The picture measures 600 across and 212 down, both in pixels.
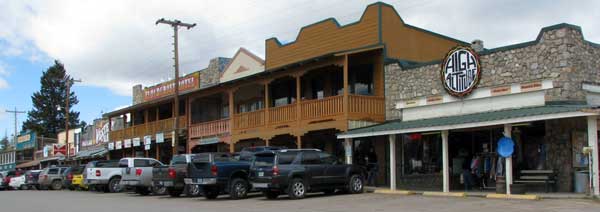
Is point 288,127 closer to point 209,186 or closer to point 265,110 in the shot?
point 265,110

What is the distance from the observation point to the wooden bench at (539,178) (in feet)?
63.9

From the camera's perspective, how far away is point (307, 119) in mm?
26812

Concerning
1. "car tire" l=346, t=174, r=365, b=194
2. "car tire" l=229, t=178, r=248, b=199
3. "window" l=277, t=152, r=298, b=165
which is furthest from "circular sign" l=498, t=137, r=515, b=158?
"car tire" l=229, t=178, r=248, b=199

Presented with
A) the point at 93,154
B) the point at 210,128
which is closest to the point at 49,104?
the point at 93,154

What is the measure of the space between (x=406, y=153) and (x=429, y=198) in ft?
19.9

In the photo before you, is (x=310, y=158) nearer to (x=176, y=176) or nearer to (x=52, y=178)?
(x=176, y=176)

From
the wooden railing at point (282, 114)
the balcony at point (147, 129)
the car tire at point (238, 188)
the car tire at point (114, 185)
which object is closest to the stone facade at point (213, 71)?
the balcony at point (147, 129)

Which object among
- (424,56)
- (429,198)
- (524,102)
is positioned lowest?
(429,198)

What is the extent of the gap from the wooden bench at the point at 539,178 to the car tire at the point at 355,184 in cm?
520

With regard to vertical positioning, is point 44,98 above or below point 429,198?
above

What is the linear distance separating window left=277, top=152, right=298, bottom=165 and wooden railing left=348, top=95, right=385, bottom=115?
182 inches

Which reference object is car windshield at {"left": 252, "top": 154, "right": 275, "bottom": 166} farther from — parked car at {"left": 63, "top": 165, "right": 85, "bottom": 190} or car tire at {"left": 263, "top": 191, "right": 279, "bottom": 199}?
parked car at {"left": 63, "top": 165, "right": 85, "bottom": 190}

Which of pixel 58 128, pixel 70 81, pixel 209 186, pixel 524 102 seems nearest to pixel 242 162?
pixel 209 186

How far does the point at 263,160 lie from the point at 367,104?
623cm
